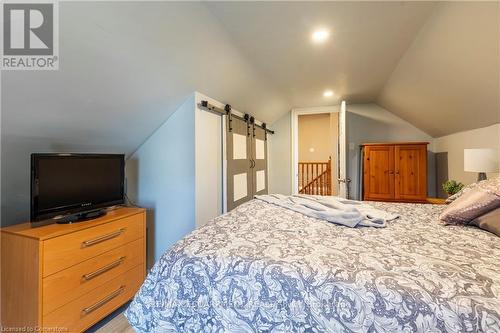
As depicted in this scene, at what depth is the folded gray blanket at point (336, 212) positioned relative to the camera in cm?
152

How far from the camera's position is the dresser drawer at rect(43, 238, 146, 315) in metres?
1.39

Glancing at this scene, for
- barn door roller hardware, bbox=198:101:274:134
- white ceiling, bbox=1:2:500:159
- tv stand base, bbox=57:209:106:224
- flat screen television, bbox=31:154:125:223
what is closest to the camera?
white ceiling, bbox=1:2:500:159

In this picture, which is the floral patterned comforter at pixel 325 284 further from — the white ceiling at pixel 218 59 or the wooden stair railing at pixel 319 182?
the wooden stair railing at pixel 319 182

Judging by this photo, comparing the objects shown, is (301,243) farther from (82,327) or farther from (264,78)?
(264,78)

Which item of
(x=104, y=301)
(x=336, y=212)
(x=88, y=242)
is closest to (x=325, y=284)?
(x=336, y=212)

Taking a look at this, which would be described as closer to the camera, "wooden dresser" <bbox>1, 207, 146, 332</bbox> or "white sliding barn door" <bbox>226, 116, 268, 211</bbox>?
"wooden dresser" <bbox>1, 207, 146, 332</bbox>

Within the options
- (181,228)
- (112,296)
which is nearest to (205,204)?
(181,228)

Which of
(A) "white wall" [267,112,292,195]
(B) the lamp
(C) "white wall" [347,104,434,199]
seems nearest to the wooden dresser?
(B) the lamp

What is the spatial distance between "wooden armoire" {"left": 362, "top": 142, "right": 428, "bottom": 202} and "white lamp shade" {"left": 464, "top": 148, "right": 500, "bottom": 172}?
1.19 m

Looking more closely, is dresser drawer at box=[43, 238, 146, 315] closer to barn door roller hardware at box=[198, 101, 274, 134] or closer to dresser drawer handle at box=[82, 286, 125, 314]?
dresser drawer handle at box=[82, 286, 125, 314]

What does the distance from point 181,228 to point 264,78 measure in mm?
2068

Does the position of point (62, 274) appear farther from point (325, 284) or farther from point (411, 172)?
point (411, 172)

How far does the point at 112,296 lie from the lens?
1.79m

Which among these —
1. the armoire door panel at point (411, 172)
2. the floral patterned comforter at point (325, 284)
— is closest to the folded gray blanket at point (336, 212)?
the floral patterned comforter at point (325, 284)
